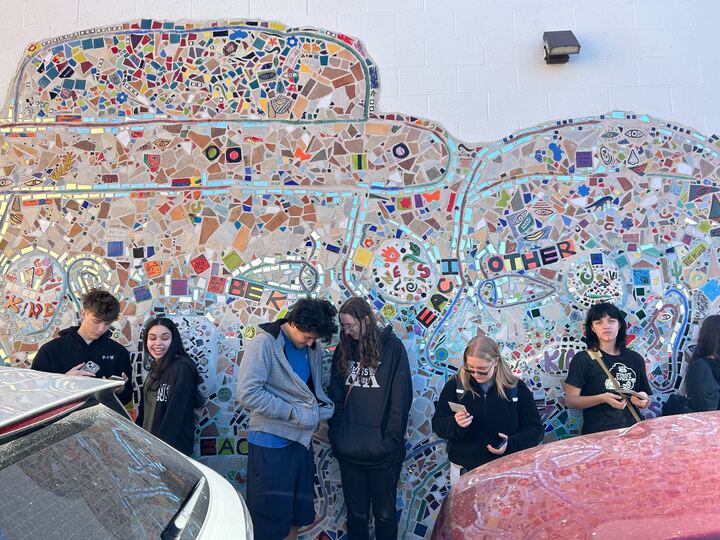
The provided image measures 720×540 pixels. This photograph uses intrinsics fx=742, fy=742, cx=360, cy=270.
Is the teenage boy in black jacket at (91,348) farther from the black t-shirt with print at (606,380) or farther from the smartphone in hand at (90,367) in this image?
the black t-shirt with print at (606,380)

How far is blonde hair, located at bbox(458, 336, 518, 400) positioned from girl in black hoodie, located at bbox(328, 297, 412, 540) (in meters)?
0.45

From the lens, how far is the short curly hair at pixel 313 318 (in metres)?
5.20

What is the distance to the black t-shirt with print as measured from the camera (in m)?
5.47

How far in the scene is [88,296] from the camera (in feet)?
18.5

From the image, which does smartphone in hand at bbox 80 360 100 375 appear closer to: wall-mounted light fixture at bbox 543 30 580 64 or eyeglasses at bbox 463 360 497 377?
eyeglasses at bbox 463 360 497 377

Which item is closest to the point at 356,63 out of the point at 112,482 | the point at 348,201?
the point at 348,201

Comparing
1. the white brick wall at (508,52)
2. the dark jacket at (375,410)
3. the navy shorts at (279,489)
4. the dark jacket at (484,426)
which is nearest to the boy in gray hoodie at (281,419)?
the navy shorts at (279,489)

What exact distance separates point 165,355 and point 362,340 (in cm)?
147

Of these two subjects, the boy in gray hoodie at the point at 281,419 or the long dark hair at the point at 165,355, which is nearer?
the boy in gray hoodie at the point at 281,419

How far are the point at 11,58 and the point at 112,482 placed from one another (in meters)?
5.18

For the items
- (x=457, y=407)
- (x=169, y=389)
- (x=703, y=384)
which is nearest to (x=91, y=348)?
(x=169, y=389)

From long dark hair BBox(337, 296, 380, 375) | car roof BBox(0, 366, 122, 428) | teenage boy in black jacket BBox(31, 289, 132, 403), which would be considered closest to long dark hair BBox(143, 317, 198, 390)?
teenage boy in black jacket BBox(31, 289, 132, 403)

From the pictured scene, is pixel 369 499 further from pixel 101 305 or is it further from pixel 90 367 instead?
pixel 101 305

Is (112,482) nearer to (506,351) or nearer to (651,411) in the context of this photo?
(506,351)
